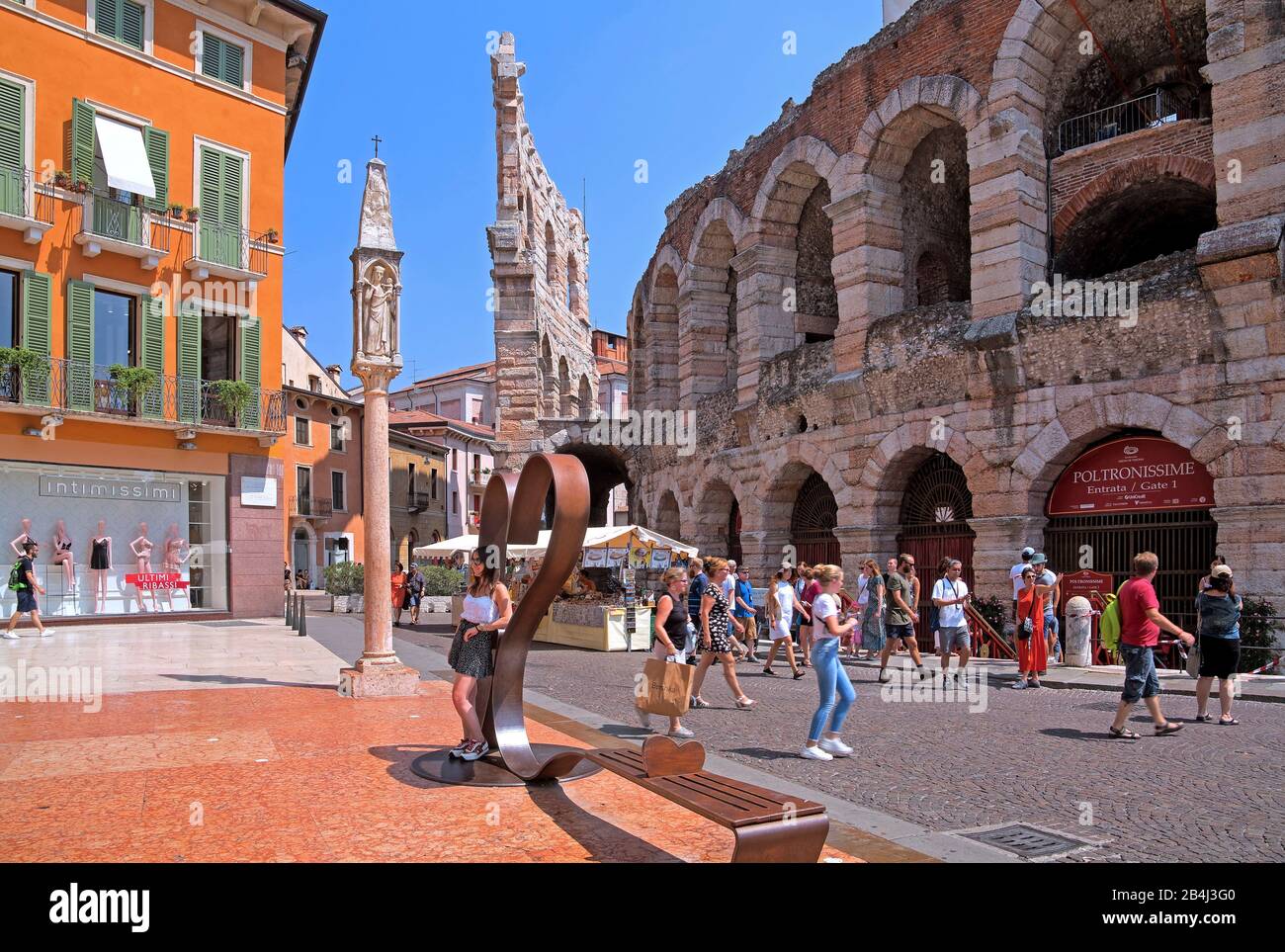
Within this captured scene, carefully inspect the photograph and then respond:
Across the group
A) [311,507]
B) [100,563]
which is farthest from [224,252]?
[311,507]

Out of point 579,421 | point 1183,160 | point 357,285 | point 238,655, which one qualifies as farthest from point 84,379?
point 1183,160

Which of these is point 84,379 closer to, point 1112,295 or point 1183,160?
point 1112,295

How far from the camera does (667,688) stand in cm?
697

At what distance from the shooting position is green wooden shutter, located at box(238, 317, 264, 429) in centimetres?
2033

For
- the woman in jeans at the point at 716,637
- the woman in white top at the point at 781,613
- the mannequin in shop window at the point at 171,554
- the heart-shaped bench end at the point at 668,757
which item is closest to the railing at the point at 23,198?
the mannequin in shop window at the point at 171,554

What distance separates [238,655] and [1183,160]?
1513 centimetres

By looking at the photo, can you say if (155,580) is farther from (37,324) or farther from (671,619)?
(671,619)

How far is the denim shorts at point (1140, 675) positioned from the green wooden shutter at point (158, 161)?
18.2 meters

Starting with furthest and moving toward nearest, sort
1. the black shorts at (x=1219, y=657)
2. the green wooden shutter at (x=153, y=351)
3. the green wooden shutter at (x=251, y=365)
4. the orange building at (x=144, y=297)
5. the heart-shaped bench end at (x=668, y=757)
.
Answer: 1. the green wooden shutter at (x=251, y=365)
2. the green wooden shutter at (x=153, y=351)
3. the orange building at (x=144, y=297)
4. the black shorts at (x=1219, y=657)
5. the heart-shaped bench end at (x=668, y=757)

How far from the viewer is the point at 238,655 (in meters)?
13.6

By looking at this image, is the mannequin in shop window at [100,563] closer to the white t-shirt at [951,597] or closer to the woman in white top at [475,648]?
the woman in white top at [475,648]

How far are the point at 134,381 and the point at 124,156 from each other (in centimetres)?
415

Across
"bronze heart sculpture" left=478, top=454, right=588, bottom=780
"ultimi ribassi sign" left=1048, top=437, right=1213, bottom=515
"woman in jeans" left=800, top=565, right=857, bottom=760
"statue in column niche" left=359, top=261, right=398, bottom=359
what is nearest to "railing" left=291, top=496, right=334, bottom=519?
"statue in column niche" left=359, top=261, right=398, bottom=359

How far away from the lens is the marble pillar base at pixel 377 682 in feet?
32.6
